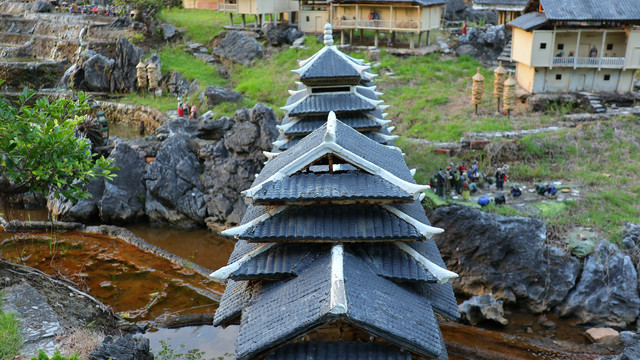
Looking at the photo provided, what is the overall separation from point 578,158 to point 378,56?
2284 centimetres

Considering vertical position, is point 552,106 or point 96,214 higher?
point 552,106

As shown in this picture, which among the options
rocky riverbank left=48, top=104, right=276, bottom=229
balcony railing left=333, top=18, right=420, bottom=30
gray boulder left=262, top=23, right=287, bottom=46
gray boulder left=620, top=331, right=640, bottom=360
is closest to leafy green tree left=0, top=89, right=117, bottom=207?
rocky riverbank left=48, top=104, right=276, bottom=229

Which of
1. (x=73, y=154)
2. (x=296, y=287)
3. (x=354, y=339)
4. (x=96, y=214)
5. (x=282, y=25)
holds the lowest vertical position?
(x=96, y=214)

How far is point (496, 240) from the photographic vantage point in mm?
25141

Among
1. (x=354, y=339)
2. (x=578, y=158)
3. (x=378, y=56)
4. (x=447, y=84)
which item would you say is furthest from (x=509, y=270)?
(x=378, y=56)

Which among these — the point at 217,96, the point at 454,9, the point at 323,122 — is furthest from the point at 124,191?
the point at 454,9

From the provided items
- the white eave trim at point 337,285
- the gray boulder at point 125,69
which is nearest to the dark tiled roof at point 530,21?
the white eave trim at point 337,285

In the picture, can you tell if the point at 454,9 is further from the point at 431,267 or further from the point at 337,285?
the point at 337,285

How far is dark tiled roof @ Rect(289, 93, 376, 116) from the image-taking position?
19734mm

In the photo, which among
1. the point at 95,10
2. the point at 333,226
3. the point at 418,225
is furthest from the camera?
the point at 95,10

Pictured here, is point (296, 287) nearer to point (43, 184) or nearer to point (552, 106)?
point (43, 184)

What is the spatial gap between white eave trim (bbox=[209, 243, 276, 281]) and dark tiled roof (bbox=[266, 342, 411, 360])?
7.44 feet

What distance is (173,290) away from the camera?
2530 centimetres

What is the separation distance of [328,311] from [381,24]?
4347 cm
